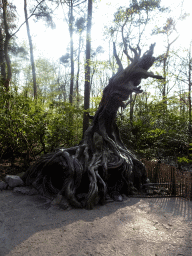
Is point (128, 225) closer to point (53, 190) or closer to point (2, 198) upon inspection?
point (53, 190)

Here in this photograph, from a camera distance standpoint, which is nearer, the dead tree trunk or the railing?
the dead tree trunk

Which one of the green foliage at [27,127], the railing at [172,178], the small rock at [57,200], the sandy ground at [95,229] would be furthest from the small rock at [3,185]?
the railing at [172,178]

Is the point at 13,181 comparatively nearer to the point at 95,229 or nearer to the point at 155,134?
the point at 95,229

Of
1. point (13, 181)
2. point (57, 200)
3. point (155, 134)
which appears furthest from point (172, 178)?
point (13, 181)

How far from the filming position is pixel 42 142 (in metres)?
7.77

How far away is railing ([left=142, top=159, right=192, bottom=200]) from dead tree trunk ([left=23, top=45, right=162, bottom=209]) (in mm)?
575

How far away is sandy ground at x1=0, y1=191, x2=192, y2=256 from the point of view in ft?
9.66

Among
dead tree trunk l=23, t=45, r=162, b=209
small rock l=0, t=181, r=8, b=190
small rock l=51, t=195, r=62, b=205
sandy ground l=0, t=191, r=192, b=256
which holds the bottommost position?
sandy ground l=0, t=191, r=192, b=256

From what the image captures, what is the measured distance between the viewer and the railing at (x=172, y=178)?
5488mm

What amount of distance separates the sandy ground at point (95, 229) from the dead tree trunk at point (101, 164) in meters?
0.59

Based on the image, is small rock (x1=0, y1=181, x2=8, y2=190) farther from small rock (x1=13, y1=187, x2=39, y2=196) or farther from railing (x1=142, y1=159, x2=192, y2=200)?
railing (x1=142, y1=159, x2=192, y2=200)

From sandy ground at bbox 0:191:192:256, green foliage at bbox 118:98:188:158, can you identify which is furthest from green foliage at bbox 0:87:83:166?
green foliage at bbox 118:98:188:158

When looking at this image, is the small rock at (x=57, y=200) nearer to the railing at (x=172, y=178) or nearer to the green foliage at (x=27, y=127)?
the green foliage at (x=27, y=127)

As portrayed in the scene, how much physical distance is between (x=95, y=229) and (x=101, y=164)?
2.07m
